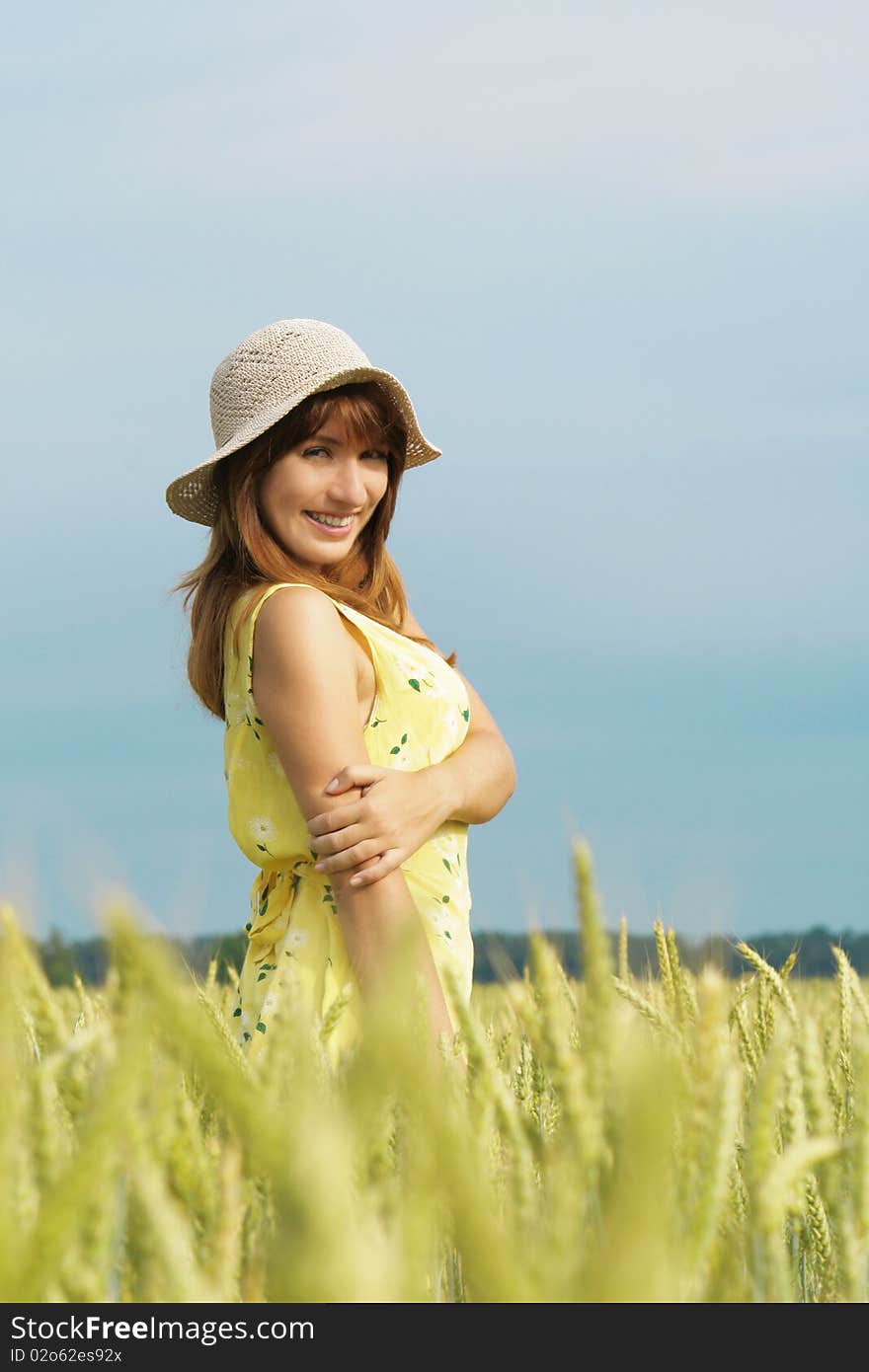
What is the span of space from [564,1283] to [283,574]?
2.31 meters

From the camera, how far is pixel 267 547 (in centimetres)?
285

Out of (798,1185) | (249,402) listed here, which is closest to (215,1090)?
(798,1185)

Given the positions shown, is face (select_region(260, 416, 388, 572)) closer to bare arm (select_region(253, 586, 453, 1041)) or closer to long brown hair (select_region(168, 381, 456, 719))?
long brown hair (select_region(168, 381, 456, 719))

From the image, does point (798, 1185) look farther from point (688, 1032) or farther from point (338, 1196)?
point (338, 1196)

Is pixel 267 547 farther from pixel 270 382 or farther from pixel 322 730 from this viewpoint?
pixel 322 730

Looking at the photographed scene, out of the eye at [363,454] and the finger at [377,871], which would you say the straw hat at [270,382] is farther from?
the finger at [377,871]

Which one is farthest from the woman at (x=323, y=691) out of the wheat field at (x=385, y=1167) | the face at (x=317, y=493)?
the wheat field at (x=385, y=1167)

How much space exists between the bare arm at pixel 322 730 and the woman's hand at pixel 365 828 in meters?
0.03

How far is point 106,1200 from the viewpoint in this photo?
25.9 inches

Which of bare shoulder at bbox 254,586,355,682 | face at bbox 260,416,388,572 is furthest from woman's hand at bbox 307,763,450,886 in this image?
face at bbox 260,416,388,572

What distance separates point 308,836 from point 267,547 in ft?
2.15

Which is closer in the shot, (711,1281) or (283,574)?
(711,1281)

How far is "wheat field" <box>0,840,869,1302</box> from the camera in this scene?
0.49m

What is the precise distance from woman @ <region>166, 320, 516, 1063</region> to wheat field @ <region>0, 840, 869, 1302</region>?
1335 mm
